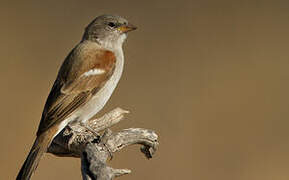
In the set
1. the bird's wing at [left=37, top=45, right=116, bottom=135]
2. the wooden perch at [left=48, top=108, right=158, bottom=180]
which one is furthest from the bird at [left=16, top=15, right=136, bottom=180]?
the wooden perch at [left=48, top=108, right=158, bottom=180]

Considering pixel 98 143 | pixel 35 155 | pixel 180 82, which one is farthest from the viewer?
pixel 180 82

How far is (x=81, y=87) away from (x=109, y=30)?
94 cm

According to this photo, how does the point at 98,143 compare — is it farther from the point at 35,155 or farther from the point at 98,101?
the point at 98,101

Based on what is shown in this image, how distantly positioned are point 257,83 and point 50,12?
→ 3.08 meters

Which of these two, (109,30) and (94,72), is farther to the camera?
(109,30)

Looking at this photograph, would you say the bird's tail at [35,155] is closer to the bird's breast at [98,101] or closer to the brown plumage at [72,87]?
the brown plumage at [72,87]

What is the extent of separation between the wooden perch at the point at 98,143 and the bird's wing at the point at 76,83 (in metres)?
0.22

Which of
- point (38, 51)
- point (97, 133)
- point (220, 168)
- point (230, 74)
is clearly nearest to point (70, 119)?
point (97, 133)

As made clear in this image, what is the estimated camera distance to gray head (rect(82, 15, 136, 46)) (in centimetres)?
621

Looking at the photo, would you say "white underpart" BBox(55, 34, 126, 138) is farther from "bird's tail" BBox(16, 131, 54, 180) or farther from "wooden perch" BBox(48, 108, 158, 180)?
"bird's tail" BBox(16, 131, 54, 180)

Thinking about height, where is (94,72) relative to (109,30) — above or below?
below

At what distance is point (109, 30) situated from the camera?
20.4 feet

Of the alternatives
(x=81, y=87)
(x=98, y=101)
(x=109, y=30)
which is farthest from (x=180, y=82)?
(x=81, y=87)

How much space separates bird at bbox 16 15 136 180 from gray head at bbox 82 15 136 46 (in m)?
0.01
